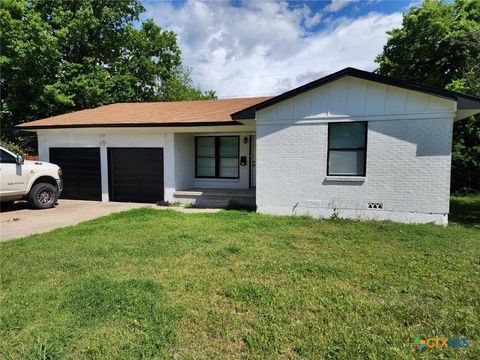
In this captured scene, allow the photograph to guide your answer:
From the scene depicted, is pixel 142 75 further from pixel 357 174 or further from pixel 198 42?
pixel 357 174

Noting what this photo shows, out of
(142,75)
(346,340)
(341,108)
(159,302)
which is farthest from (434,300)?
(142,75)

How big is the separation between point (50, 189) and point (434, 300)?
1059cm

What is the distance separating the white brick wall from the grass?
151 cm

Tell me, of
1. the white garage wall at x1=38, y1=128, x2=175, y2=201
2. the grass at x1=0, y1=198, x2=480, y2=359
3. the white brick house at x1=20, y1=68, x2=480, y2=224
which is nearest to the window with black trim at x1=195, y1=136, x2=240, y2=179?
the white brick house at x1=20, y1=68, x2=480, y2=224

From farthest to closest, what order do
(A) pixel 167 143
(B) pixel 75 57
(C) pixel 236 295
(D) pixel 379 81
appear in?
(B) pixel 75 57, (A) pixel 167 143, (D) pixel 379 81, (C) pixel 236 295

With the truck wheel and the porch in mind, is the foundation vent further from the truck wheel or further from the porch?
the truck wheel

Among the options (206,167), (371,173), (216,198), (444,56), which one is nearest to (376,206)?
(371,173)

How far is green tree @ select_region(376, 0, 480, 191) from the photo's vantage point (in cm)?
1390

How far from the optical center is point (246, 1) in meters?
12.3

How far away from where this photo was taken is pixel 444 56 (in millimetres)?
14477

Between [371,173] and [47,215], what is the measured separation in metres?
9.23

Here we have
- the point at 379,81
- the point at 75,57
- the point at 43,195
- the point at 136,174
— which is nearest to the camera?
the point at 379,81

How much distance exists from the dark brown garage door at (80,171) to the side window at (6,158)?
2.84 meters

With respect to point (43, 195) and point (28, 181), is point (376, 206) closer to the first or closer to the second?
point (43, 195)
